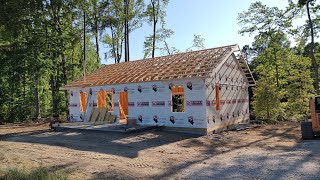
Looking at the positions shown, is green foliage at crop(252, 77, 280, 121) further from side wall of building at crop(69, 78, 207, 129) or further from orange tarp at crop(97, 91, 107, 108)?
orange tarp at crop(97, 91, 107, 108)

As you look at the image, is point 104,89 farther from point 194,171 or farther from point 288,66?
point 288,66

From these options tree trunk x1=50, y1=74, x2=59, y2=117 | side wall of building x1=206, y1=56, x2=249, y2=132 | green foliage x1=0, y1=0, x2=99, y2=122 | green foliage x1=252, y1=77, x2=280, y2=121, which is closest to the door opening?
side wall of building x1=206, y1=56, x2=249, y2=132

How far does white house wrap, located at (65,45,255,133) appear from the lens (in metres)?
14.7

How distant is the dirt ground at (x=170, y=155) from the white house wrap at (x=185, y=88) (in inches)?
45.7

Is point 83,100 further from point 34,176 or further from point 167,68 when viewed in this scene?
point 34,176

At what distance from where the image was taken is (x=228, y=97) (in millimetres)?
17125

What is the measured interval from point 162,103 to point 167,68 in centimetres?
225

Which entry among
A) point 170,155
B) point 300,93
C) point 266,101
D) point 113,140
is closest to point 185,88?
point 113,140

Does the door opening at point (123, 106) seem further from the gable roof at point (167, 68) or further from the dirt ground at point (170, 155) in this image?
the dirt ground at point (170, 155)

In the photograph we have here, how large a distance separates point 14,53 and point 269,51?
2125cm

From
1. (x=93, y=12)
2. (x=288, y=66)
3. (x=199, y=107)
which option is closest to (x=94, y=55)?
(x=93, y=12)

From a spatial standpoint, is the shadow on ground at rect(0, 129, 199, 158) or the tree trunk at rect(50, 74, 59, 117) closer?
the shadow on ground at rect(0, 129, 199, 158)

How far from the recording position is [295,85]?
72.7 feet

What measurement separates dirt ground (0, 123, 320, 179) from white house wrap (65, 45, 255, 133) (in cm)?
116
